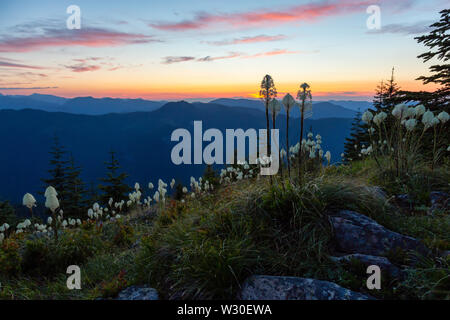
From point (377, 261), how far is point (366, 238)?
1.78ft

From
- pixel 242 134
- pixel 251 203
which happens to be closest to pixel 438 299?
pixel 251 203

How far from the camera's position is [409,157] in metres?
6.51

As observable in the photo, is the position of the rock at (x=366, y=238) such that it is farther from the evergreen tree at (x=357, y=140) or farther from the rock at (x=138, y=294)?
the evergreen tree at (x=357, y=140)

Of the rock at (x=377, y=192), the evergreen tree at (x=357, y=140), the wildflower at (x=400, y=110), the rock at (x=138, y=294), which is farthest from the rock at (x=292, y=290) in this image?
the evergreen tree at (x=357, y=140)

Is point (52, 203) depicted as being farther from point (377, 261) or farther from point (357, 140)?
point (357, 140)

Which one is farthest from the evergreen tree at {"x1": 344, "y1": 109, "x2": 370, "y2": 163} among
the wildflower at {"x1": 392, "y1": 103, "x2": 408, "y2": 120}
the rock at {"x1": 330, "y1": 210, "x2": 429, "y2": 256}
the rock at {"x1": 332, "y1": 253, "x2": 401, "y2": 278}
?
the rock at {"x1": 332, "y1": 253, "x2": 401, "y2": 278}

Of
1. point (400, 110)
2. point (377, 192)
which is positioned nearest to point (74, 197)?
point (377, 192)

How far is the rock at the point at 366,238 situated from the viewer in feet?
11.8

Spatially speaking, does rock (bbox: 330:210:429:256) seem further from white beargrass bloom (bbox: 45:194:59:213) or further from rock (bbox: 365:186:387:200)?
white beargrass bloom (bbox: 45:194:59:213)

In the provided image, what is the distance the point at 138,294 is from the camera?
3.39 m
